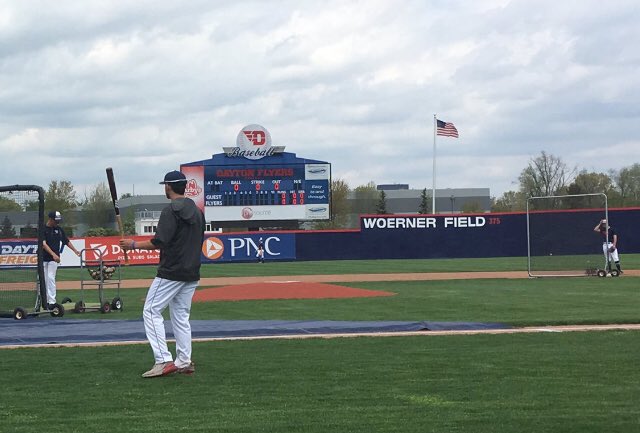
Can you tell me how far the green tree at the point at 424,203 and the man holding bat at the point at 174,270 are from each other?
84.1 meters

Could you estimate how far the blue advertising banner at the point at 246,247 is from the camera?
4847 cm

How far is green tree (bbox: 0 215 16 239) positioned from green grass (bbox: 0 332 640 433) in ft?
19.4

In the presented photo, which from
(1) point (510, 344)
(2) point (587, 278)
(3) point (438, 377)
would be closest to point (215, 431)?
(3) point (438, 377)

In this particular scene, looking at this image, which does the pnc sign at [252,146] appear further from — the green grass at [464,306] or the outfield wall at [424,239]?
the green grass at [464,306]

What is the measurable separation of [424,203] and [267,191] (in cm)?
4648

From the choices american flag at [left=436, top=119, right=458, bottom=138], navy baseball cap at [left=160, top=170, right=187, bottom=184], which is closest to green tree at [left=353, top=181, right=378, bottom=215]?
american flag at [left=436, top=119, right=458, bottom=138]

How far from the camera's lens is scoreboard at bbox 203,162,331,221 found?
4897 centimetres

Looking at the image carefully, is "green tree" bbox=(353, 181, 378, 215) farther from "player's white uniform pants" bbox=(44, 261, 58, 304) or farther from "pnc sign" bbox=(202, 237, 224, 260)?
"player's white uniform pants" bbox=(44, 261, 58, 304)

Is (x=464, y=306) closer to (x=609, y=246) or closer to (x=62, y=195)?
(x=609, y=246)

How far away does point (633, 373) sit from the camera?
8867 millimetres

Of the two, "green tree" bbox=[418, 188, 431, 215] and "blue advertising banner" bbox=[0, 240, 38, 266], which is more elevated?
"green tree" bbox=[418, 188, 431, 215]

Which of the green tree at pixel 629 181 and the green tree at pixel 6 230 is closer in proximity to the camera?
the green tree at pixel 6 230

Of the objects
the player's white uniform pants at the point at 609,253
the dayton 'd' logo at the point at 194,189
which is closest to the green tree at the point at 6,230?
the player's white uniform pants at the point at 609,253

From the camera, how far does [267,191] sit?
161ft
